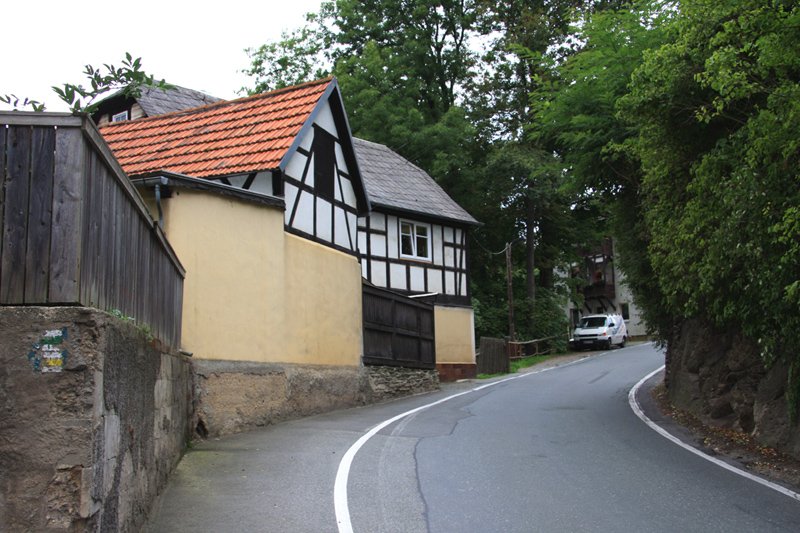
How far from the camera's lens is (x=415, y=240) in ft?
97.1

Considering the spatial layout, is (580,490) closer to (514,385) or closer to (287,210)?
(287,210)

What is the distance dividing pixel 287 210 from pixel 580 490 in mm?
9088

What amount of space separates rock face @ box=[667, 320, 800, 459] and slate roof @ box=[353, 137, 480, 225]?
45.6 feet

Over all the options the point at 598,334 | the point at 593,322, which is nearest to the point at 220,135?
the point at 598,334

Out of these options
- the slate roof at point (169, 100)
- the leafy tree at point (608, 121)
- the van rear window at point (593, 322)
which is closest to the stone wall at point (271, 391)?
the leafy tree at point (608, 121)

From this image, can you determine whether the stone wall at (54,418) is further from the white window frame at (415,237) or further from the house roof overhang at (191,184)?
the white window frame at (415,237)

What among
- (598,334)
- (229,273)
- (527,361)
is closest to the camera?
(229,273)

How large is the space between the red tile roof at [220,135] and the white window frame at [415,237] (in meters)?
11.7

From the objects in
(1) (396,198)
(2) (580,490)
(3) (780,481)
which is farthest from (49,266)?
(1) (396,198)

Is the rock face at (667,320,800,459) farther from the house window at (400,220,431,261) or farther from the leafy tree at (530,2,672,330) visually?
the house window at (400,220,431,261)

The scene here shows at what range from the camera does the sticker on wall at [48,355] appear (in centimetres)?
457

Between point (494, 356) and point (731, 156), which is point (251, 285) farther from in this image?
point (494, 356)

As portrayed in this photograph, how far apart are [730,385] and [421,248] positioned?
18.1m

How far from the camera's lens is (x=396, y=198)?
1148 inches
